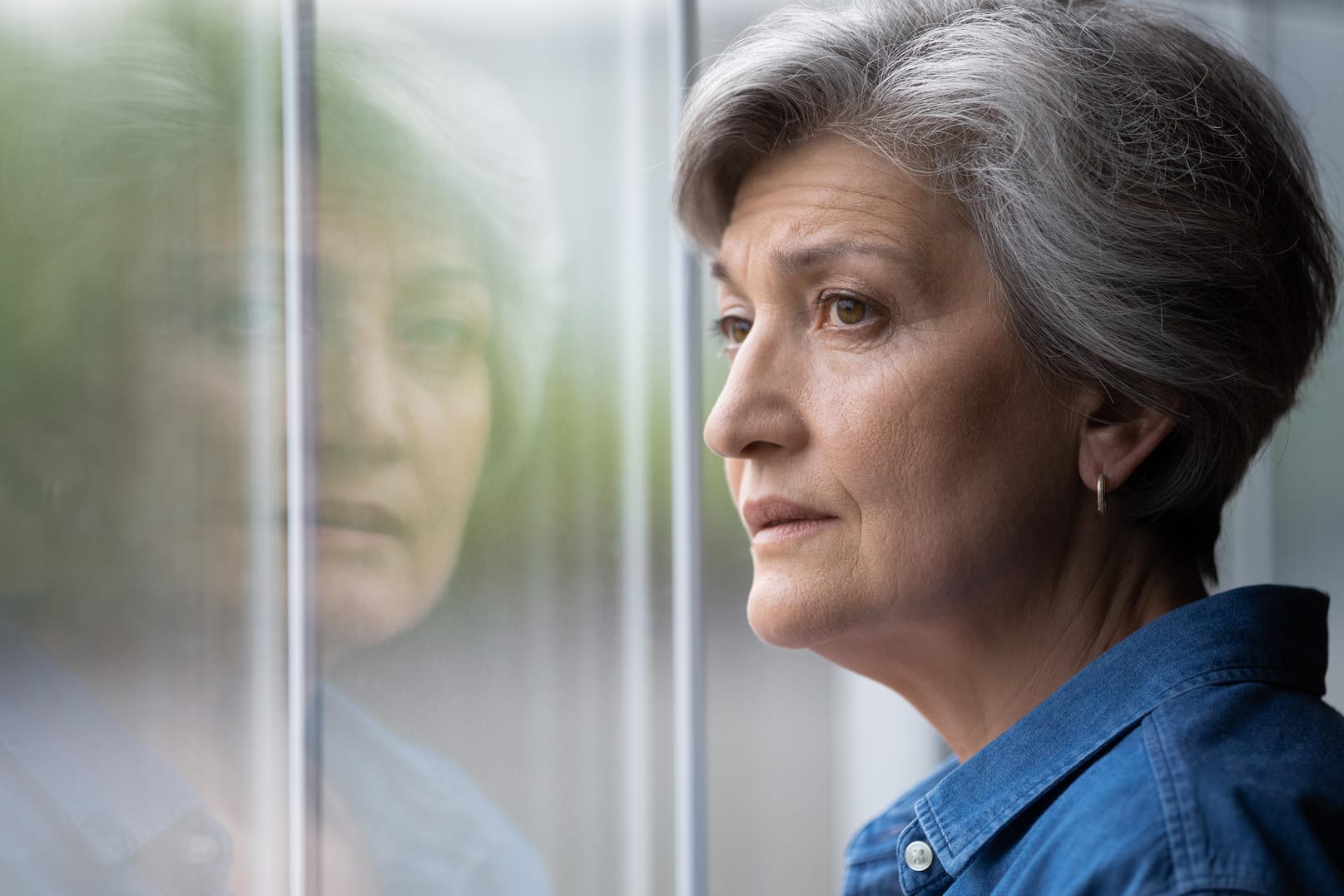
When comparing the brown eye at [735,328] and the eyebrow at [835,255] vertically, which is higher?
the eyebrow at [835,255]

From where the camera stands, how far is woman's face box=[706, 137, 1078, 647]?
1.12 m

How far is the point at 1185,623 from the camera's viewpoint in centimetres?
107

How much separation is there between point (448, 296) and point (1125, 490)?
759 millimetres

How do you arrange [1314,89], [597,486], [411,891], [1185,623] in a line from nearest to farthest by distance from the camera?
1. [1185,623]
2. [411,891]
3. [597,486]
4. [1314,89]

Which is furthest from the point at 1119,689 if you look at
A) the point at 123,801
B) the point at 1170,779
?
the point at 123,801

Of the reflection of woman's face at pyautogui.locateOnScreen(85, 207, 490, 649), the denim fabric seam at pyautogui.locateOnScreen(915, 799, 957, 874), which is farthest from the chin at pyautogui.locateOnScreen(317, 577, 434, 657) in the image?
the denim fabric seam at pyautogui.locateOnScreen(915, 799, 957, 874)

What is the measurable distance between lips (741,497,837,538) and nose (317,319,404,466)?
1.29 feet

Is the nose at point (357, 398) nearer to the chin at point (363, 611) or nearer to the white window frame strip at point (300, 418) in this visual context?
the white window frame strip at point (300, 418)

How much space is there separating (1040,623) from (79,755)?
3.03ft

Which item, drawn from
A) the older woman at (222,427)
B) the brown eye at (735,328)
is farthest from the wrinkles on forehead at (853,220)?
the older woman at (222,427)

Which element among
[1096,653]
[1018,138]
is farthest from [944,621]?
[1018,138]

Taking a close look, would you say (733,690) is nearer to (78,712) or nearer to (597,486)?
(597,486)

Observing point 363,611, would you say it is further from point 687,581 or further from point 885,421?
point 885,421

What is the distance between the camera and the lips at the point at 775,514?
1175 millimetres
